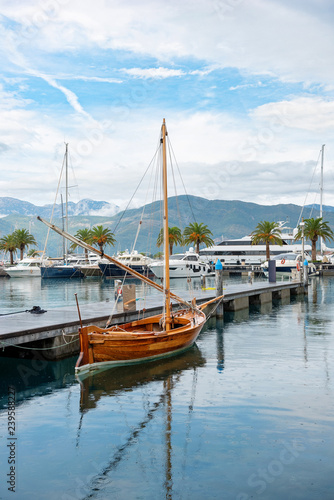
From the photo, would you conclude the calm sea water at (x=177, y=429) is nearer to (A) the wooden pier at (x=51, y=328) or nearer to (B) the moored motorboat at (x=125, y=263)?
(A) the wooden pier at (x=51, y=328)

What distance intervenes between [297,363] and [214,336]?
761 centimetres

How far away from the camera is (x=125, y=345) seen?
17672mm

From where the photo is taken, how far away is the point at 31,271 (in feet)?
279

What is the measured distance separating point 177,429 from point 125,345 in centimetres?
578

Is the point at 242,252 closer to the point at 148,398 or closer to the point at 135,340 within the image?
the point at 135,340

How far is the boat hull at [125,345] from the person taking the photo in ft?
55.4

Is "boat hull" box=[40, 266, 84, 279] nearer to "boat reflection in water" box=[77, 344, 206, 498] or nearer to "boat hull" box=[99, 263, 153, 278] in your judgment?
"boat hull" box=[99, 263, 153, 278]

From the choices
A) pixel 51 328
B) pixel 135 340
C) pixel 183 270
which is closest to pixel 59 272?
pixel 183 270

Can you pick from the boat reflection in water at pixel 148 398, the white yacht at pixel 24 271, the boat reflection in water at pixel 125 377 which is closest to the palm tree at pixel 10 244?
the white yacht at pixel 24 271

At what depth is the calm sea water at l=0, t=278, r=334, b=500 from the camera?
9477mm

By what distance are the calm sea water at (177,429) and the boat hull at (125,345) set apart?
44cm

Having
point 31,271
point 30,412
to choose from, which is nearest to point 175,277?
point 31,271

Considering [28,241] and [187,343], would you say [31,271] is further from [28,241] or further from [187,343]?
[187,343]

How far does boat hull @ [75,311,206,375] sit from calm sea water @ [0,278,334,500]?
442mm
